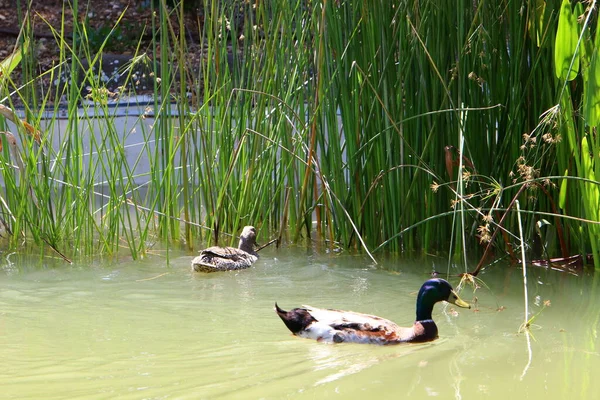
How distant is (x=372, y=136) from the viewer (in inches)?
195

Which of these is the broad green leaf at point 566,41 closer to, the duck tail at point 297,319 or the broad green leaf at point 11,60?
the duck tail at point 297,319

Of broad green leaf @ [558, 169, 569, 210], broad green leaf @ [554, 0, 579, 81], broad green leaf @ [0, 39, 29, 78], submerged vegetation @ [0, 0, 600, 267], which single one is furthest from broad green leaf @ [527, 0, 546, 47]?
broad green leaf @ [0, 39, 29, 78]

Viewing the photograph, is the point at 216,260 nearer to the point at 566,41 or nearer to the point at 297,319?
the point at 297,319

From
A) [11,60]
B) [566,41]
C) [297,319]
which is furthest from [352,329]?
[11,60]

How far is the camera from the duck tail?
3.52 meters

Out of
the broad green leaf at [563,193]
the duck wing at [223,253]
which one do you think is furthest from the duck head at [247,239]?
the broad green leaf at [563,193]

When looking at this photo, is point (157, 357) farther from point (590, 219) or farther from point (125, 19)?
point (125, 19)

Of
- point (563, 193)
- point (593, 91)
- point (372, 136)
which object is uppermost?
point (593, 91)

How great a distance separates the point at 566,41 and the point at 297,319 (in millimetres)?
1713

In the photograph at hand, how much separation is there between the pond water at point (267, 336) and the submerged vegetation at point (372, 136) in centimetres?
26

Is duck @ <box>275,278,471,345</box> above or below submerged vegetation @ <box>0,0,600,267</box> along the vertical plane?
below

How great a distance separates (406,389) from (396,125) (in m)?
2.16

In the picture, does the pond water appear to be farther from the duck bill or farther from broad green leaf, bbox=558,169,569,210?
broad green leaf, bbox=558,169,569,210

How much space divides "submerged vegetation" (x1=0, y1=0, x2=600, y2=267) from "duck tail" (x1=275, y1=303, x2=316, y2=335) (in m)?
0.85
